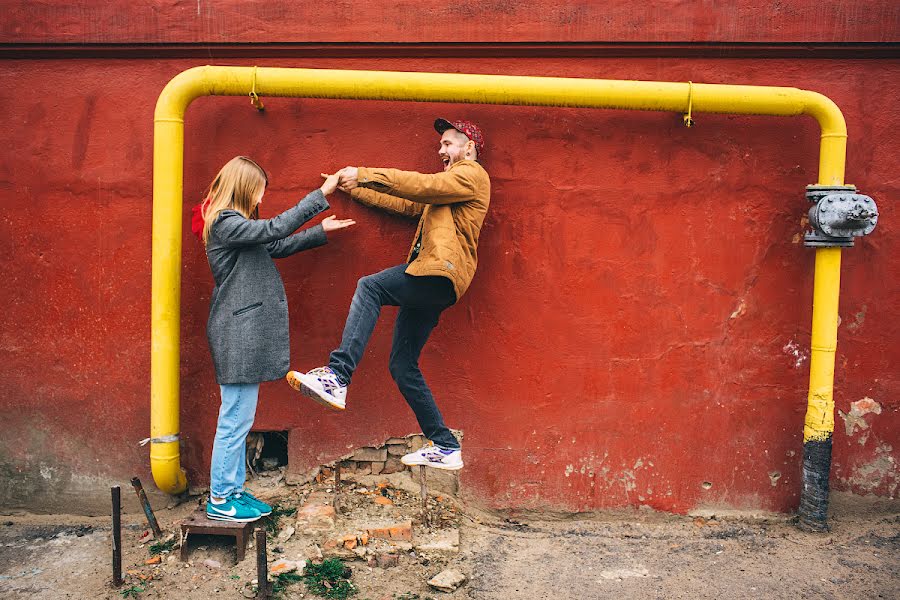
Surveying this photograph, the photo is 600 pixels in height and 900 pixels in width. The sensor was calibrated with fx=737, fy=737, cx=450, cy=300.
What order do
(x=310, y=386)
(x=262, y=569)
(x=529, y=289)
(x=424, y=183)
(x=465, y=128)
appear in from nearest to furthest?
(x=262, y=569) < (x=310, y=386) < (x=424, y=183) < (x=465, y=128) < (x=529, y=289)

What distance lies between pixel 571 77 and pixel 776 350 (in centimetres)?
201

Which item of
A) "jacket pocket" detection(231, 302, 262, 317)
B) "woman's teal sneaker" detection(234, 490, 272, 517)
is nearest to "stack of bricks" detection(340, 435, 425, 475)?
"woman's teal sneaker" detection(234, 490, 272, 517)

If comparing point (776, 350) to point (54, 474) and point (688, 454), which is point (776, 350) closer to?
point (688, 454)

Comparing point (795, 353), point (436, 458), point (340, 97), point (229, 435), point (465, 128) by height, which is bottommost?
point (436, 458)

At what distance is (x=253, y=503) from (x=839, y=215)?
3544mm

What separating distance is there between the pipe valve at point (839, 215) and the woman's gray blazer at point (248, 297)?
8.89 feet

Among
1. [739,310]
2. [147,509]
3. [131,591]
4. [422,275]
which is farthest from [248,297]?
[739,310]

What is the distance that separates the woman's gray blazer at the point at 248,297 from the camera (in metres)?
3.70

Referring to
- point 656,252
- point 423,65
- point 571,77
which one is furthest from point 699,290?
point 423,65

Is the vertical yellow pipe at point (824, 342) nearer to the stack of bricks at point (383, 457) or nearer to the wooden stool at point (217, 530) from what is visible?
the stack of bricks at point (383, 457)

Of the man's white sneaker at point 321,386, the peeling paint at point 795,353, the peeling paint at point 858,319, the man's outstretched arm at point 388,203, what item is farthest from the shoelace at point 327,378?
the peeling paint at point 858,319

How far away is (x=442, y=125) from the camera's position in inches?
161

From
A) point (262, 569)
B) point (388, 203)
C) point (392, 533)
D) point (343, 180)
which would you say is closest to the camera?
point (262, 569)

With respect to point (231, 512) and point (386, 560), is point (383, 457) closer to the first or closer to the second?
point (386, 560)
